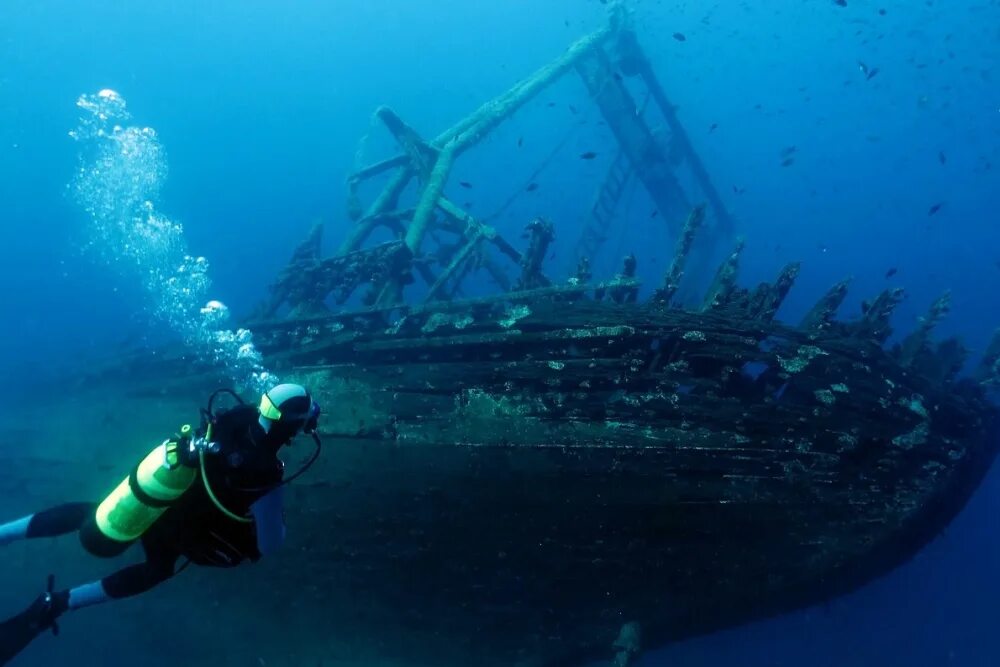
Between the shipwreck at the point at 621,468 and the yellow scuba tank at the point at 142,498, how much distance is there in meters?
3.10

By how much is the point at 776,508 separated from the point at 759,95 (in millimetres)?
158328

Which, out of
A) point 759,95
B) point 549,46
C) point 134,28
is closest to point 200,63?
point 134,28

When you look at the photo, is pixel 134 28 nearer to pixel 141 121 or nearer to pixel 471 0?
pixel 141 121

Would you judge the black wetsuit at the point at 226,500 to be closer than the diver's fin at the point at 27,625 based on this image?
Yes

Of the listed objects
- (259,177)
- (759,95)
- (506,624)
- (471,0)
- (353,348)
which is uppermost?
(471,0)

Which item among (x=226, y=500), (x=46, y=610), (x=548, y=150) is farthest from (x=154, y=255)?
(x=548, y=150)

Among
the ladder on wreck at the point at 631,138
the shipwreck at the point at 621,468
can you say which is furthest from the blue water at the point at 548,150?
the shipwreck at the point at 621,468

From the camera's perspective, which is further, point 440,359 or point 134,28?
point 134,28

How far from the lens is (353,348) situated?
7.83 m

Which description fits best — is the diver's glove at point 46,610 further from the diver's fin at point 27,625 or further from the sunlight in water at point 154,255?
the sunlight in water at point 154,255

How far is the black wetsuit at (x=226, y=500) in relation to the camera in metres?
3.29

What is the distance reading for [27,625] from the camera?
13.9ft

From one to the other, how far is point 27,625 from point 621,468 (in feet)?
16.4

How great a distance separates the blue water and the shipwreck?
9.00m
